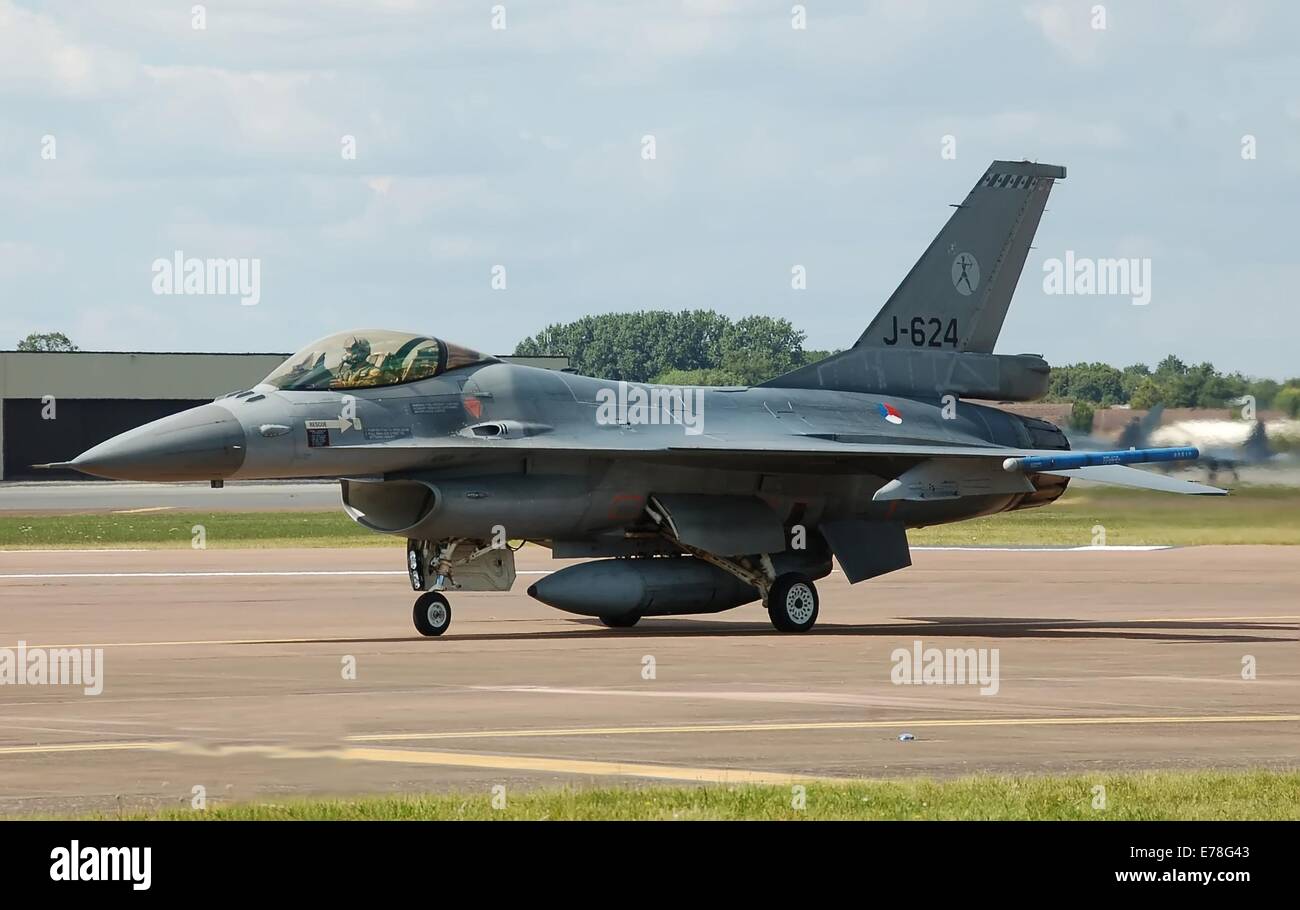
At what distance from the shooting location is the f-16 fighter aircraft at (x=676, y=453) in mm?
20594

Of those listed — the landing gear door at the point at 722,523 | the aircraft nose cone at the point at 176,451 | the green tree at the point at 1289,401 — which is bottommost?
the landing gear door at the point at 722,523

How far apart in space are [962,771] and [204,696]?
6789mm

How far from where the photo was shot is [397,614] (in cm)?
2561

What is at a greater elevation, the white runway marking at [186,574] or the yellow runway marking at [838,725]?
the yellow runway marking at [838,725]

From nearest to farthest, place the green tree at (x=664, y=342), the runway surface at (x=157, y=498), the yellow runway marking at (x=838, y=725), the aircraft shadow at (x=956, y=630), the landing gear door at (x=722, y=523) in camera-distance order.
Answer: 1. the yellow runway marking at (x=838, y=725)
2. the aircraft shadow at (x=956, y=630)
3. the landing gear door at (x=722, y=523)
4. the runway surface at (x=157, y=498)
5. the green tree at (x=664, y=342)

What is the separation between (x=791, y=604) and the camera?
75.0 feet

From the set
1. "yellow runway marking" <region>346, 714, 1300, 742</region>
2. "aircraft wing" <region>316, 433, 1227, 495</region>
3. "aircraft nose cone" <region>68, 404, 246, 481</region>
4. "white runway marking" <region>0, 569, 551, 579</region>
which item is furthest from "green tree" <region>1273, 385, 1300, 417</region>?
"aircraft nose cone" <region>68, 404, 246, 481</region>

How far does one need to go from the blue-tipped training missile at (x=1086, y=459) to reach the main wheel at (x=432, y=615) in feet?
22.3

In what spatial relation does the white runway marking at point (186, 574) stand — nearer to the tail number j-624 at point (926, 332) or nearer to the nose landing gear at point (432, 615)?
the tail number j-624 at point (926, 332)

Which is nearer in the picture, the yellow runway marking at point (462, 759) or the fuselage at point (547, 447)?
the yellow runway marking at point (462, 759)

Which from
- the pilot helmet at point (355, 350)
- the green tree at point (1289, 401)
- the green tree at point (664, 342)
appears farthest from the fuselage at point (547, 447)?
the green tree at point (664, 342)

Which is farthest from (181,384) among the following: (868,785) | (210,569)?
(868,785)

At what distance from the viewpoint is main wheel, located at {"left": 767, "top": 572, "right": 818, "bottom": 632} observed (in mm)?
22828

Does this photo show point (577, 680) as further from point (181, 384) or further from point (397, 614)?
point (181, 384)
